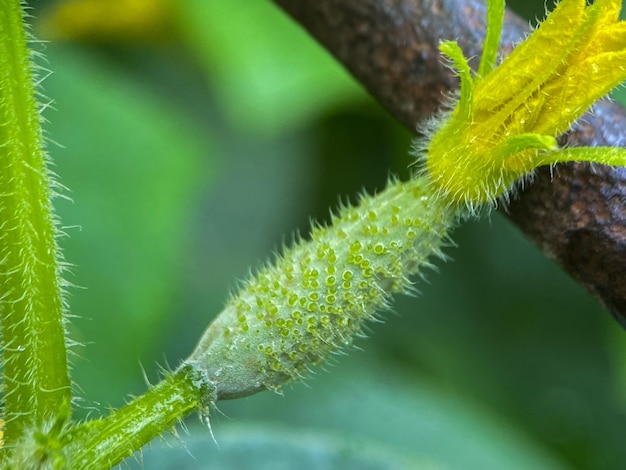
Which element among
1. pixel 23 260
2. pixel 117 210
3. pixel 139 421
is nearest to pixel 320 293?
pixel 139 421

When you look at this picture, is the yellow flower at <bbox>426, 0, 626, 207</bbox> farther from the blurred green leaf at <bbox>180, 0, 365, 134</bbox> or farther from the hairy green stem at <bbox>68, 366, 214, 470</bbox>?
the blurred green leaf at <bbox>180, 0, 365, 134</bbox>

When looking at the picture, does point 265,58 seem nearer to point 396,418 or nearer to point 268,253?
point 268,253

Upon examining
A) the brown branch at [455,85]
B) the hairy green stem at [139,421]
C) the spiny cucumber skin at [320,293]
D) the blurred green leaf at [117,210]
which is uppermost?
the brown branch at [455,85]

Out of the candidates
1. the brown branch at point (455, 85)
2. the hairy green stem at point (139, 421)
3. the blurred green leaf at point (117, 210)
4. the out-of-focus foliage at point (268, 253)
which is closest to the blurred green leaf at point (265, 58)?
the out-of-focus foliage at point (268, 253)

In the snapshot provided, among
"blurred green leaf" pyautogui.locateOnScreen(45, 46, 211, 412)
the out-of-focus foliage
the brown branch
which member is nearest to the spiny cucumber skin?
the brown branch

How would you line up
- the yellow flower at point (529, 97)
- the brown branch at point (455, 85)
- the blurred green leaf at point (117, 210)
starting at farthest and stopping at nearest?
the blurred green leaf at point (117, 210) → the brown branch at point (455, 85) → the yellow flower at point (529, 97)

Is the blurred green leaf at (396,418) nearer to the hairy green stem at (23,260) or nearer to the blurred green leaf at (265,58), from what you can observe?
the blurred green leaf at (265,58)
